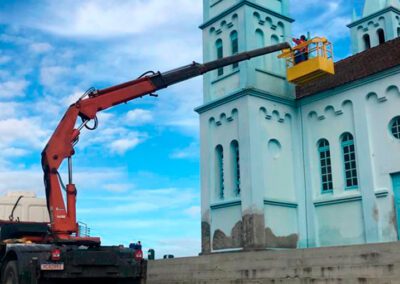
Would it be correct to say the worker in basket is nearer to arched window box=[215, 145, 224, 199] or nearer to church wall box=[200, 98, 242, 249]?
church wall box=[200, 98, 242, 249]

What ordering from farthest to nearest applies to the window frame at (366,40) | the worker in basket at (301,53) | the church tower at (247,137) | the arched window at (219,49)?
the window frame at (366,40)
the arched window at (219,49)
the worker in basket at (301,53)
the church tower at (247,137)

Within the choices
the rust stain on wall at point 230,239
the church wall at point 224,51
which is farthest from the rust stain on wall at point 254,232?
the church wall at point 224,51

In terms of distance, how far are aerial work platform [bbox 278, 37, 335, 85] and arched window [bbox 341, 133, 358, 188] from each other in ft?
9.75

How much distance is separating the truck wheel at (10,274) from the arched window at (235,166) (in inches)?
479

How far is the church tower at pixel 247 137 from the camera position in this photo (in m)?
23.1

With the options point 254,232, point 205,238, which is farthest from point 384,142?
point 205,238

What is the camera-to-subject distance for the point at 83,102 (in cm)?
1697

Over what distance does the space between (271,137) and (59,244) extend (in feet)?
40.8

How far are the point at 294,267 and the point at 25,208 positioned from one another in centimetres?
865

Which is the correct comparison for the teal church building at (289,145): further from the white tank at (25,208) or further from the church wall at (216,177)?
the white tank at (25,208)

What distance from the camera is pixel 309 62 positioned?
22.3 metres

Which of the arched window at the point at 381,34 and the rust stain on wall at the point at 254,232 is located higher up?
the arched window at the point at 381,34

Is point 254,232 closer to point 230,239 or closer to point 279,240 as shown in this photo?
point 279,240

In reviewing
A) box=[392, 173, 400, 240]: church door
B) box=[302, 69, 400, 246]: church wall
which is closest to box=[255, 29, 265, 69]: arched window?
box=[302, 69, 400, 246]: church wall
